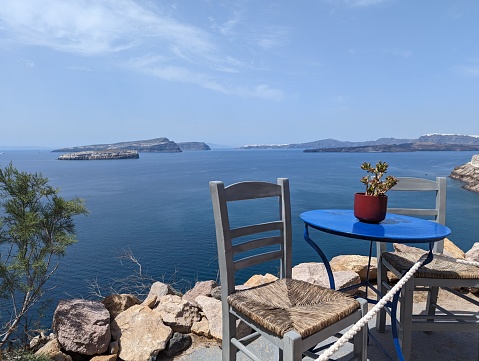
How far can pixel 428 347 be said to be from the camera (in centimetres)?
267

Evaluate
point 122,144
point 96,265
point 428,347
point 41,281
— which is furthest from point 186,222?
point 122,144

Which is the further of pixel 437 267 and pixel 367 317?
pixel 437 267

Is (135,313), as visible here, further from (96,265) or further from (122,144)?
(122,144)

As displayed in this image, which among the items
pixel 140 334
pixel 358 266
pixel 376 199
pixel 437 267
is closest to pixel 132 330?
pixel 140 334

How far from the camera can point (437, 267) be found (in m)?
2.36

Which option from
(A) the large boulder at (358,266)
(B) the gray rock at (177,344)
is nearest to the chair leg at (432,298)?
(A) the large boulder at (358,266)

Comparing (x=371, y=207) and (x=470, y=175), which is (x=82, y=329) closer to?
(x=371, y=207)

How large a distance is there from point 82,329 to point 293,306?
1.81m

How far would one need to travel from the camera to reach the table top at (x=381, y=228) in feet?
6.33

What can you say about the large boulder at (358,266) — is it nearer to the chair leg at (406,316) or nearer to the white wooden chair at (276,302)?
the chair leg at (406,316)

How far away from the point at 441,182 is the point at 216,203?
6.94 feet

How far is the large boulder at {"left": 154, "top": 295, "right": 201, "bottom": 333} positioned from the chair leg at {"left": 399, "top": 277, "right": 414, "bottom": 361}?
1706 millimetres

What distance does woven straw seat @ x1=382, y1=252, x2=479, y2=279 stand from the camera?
2199 mm

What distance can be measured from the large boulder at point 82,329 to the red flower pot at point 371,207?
2.27 metres
